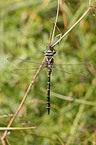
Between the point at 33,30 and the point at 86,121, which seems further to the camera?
the point at 33,30

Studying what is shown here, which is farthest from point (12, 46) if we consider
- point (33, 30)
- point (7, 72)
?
point (7, 72)

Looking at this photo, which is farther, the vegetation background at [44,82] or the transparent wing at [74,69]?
the transparent wing at [74,69]

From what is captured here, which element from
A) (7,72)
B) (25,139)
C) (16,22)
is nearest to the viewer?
(25,139)

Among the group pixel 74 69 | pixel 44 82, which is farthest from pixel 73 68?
pixel 44 82

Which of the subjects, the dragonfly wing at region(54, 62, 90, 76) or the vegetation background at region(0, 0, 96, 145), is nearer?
the vegetation background at region(0, 0, 96, 145)

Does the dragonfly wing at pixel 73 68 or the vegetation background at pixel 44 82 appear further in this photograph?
the dragonfly wing at pixel 73 68

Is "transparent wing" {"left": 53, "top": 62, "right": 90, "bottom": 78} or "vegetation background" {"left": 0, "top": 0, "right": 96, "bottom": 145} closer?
"vegetation background" {"left": 0, "top": 0, "right": 96, "bottom": 145}

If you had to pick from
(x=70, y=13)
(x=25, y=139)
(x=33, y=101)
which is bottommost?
(x=25, y=139)

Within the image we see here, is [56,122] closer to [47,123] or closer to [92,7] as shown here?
[47,123]
